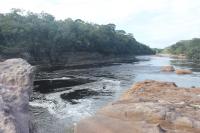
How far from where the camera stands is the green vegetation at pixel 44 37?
77750mm

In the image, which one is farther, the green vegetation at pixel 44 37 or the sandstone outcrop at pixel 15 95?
the green vegetation at pixel 44 37

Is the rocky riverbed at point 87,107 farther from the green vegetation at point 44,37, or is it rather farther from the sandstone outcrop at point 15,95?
the green vegetation at point 44,37

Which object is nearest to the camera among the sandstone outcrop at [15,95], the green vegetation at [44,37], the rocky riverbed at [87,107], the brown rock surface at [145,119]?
the sandstone outcrop at [15,95]

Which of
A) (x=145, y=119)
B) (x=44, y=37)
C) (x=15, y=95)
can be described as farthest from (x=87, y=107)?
(x=44, y=37)

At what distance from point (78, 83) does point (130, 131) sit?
27235 millimetres

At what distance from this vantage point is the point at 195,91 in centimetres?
2930

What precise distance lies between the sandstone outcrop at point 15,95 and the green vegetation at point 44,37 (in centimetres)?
6684

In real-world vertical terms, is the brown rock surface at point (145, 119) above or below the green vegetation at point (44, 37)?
below

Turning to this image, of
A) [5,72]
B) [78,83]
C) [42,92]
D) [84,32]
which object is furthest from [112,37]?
[5,72]

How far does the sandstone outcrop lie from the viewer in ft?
18.5

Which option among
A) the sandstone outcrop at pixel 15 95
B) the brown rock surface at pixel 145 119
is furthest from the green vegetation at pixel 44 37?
the sandstone outcrop at pixel 15 95

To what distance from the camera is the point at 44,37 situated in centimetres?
8781

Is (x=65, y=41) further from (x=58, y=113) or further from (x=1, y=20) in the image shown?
(x=58, y=113)

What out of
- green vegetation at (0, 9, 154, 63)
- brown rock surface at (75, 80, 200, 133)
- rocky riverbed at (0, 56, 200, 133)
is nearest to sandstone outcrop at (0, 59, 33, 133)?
rocky riverbed at (0, 56, 200, 133)
